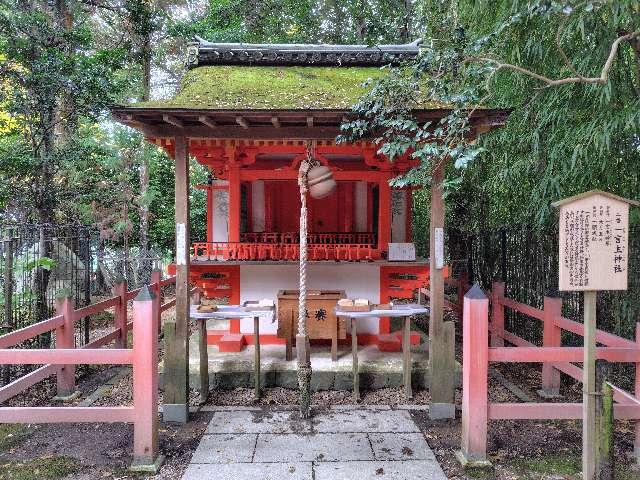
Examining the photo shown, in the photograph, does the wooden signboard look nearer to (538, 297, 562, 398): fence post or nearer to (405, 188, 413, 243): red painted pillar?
(405, 188, 413, 243): red painted pillar

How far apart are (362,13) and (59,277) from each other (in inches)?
453

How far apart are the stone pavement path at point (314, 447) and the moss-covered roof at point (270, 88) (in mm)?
3237

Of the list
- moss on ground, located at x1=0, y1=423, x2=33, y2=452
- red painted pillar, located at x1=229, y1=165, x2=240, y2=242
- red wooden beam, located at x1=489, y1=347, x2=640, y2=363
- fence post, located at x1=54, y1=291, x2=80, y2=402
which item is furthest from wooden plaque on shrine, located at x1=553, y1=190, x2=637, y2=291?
fence post, located at x1=54, y1=291, x2=80, y2=402

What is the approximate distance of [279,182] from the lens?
25.1 feet

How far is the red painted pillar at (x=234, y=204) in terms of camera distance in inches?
251

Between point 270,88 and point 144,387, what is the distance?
3557 millimetres

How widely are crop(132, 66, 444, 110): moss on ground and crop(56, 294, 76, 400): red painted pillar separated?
2.56m

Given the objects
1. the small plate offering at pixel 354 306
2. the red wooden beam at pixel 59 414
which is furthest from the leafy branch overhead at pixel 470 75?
the red wooden beam at pixel 59 414

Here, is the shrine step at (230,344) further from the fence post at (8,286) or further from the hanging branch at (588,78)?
the hanging branch at (588,78)

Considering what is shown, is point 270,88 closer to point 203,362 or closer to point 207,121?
point 207,121

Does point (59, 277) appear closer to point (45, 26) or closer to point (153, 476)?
point (45, 26)

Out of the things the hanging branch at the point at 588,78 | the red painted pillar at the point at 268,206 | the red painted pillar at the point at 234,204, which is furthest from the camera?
the red painted pillar at the point at 268,206

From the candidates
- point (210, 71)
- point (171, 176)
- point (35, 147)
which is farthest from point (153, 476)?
point (171, 176)

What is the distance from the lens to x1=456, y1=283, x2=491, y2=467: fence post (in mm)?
3635
